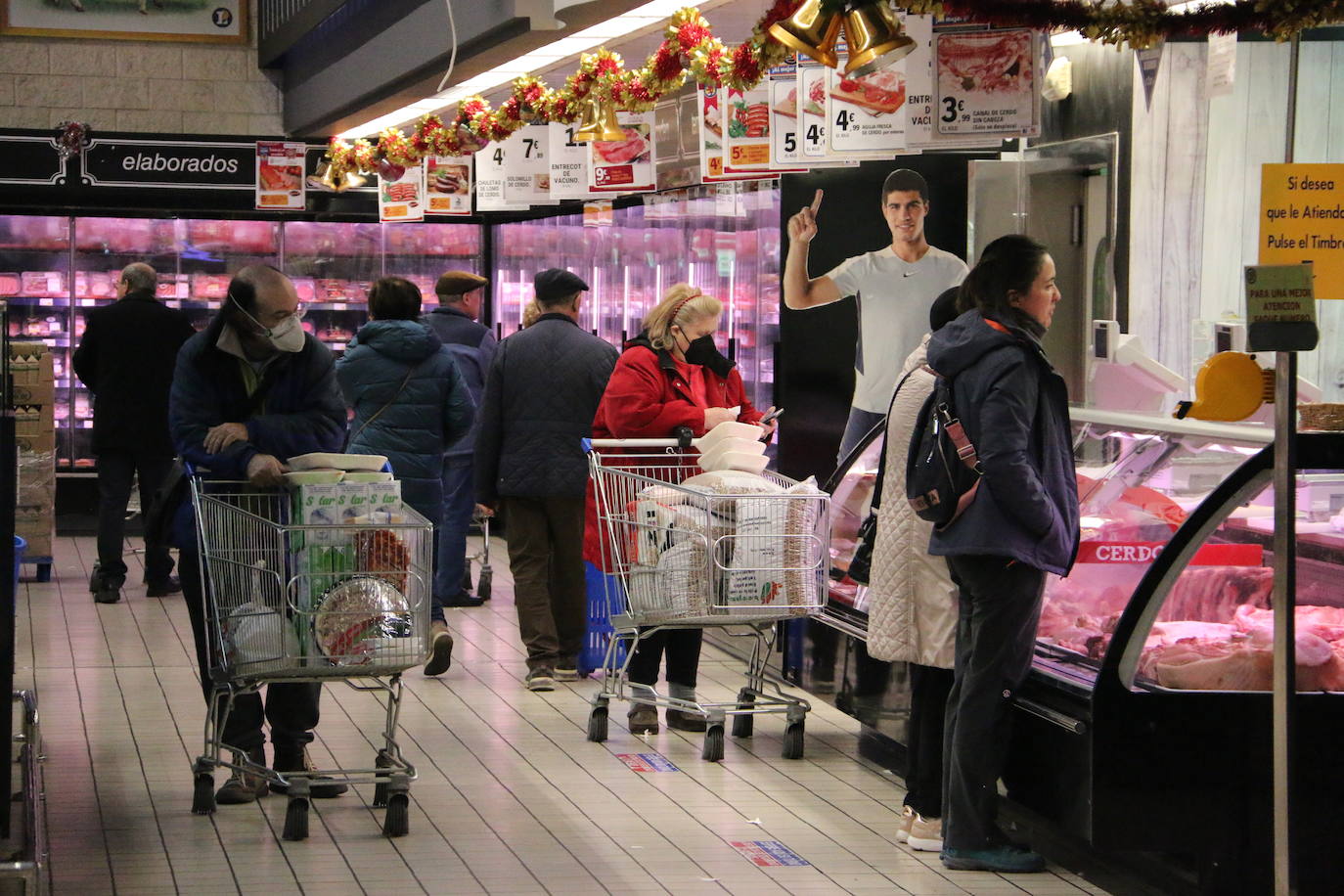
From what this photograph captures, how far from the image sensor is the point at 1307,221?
13.6 feet

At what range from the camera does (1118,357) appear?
275 inches

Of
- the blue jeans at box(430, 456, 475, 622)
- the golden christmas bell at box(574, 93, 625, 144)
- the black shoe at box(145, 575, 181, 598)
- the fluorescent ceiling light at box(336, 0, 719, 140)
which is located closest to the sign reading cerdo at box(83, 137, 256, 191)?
the fluorescent ceiling light at box(336, 0, 719, 140)

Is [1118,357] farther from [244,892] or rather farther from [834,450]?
[244,892]

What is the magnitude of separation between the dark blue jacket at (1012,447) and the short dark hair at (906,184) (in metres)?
2.76

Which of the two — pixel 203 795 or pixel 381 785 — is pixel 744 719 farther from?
pixel 203 795

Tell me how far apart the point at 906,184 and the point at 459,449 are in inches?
139

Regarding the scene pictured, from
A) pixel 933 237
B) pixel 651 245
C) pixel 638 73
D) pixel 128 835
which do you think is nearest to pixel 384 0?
pixel 651 245

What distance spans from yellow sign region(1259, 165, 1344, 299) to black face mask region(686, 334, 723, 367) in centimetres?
321

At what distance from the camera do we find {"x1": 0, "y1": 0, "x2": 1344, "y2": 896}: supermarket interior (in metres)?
4.50

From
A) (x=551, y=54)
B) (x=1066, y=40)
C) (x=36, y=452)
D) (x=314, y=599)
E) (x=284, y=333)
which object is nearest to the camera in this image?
(x=314, y=599)

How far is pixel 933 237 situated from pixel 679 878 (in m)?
3.80

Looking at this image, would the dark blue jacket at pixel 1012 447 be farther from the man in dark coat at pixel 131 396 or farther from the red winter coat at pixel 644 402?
the man in dark coat at pixel 131 396

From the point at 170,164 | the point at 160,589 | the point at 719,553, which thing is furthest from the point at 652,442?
the point at 170,164

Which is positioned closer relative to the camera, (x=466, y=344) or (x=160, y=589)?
(x=466, y=344)
